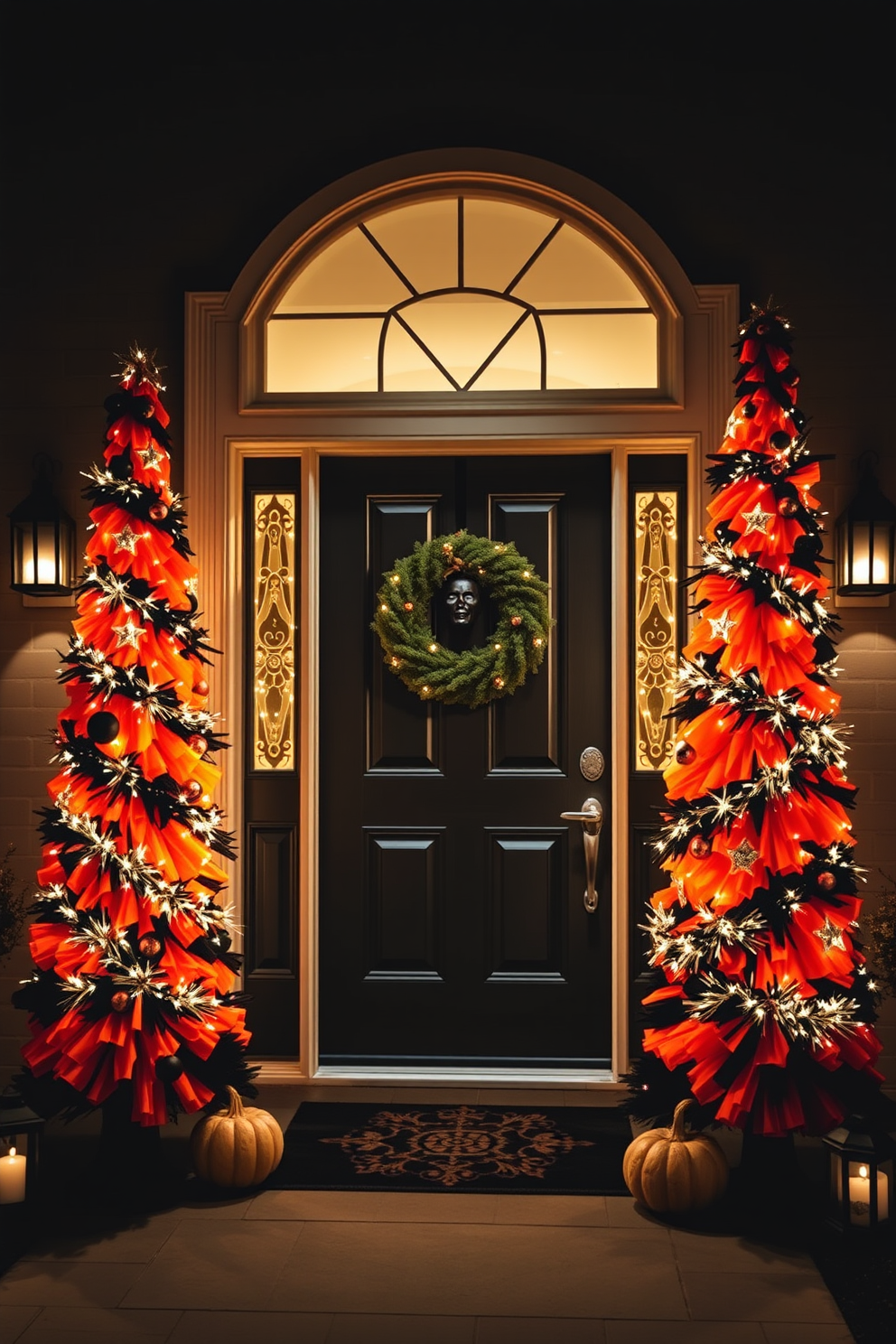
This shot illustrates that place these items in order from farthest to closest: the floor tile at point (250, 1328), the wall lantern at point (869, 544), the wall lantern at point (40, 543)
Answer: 1. the wall lantern at point (40, 543)
2. the wall lantern at point (869, 544)
3. the floor tile at point (250, 1328)

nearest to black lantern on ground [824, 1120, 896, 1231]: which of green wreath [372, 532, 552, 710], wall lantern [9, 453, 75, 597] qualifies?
green wreath [372, 532, 552, 710]

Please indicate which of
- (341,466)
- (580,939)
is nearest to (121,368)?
(341,466)

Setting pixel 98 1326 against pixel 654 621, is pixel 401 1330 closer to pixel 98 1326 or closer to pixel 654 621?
pixel 98 1326

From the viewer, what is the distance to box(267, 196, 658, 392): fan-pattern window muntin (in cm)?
439

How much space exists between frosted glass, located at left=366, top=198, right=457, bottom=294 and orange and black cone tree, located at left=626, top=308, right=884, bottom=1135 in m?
1.47

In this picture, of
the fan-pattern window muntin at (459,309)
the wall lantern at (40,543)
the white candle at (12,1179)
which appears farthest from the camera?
the fan-pattern window muntin at (459,309)

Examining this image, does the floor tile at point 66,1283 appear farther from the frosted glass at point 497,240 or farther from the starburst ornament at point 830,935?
the frosted glass at point 497,240

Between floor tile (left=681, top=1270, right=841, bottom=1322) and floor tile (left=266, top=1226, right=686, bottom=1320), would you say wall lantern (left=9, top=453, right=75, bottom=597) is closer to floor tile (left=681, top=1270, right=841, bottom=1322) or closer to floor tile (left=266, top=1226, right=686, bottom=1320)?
floor tile (left=266, top=1226, right=686, bottom=1320)

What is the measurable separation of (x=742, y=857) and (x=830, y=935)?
1.05 ft

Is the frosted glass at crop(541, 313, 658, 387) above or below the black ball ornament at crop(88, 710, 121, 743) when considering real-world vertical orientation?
above

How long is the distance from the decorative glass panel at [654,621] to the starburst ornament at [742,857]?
1064mm

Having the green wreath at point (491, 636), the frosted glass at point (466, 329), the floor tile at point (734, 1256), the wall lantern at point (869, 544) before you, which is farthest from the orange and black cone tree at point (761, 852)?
the frosted glass at point (466, 329)

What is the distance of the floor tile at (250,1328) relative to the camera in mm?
2639

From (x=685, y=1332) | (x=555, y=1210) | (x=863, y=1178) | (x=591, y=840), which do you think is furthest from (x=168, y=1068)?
(x=863, y=1178)
